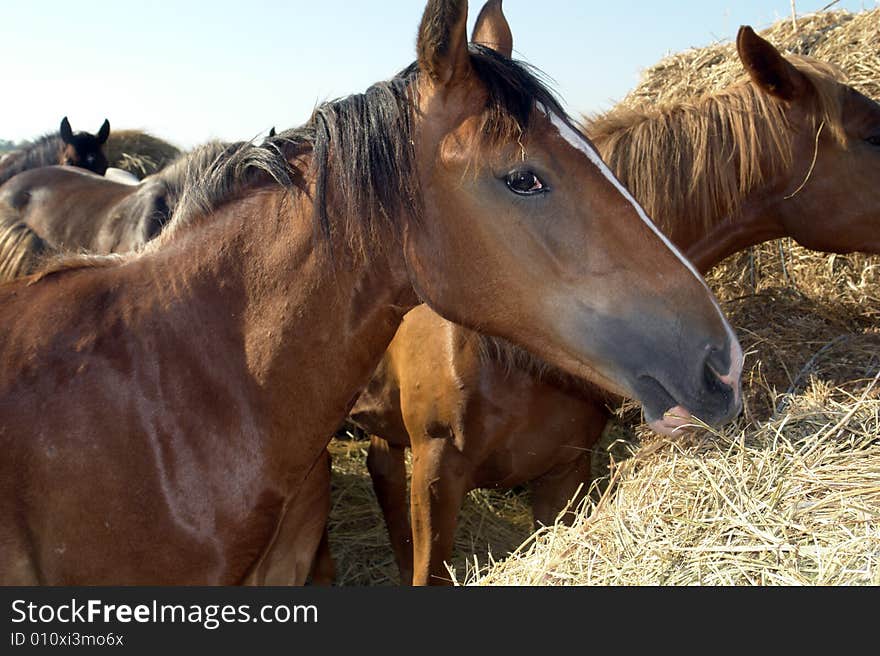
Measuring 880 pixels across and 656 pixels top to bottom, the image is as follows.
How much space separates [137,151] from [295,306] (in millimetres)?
9880

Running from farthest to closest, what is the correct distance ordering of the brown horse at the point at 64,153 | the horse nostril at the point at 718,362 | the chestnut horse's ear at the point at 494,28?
the brown horse at the point at 64,153
the chestnut horse's ear at the point at 494,28
the horse nostril at the point at 718,362

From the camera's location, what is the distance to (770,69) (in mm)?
3277

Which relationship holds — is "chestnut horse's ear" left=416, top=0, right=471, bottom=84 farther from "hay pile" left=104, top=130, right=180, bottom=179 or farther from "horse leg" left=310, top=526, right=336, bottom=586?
"hay pile" left=104, top=130, right=180, bottom=179

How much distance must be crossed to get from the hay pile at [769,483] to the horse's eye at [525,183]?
3.28 feet

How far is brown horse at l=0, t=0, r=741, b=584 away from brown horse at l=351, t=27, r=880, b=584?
1.23m

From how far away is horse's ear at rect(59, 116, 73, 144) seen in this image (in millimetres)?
9320

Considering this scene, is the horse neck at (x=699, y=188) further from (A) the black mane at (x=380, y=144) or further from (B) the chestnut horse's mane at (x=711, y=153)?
(A) the black mane at (x=380, y=144)

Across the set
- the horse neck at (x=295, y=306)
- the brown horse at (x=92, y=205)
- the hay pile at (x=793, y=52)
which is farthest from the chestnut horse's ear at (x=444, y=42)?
the brown horse at (x=92, y=205)

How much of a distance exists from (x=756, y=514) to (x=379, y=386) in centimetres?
236

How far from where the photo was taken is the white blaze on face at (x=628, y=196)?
1.95 metres

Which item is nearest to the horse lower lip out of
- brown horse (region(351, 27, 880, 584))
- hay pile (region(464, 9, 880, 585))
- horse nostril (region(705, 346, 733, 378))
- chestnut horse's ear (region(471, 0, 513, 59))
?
horse nostril (region(705, 346, 733, 378))

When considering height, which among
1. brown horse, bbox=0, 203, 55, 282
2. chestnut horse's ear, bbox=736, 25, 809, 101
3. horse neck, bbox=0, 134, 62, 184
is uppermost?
chestnut horse's ear, bbox=736, 25, 809, 101

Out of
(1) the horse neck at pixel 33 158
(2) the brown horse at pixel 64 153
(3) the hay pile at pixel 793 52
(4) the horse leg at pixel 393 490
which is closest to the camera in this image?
(3) the hay pile at pixel 793 52

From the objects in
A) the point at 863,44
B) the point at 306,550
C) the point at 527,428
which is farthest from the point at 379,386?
the point at 863,44
